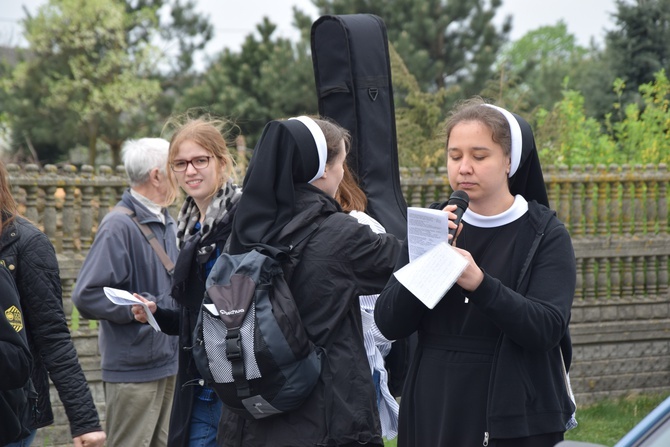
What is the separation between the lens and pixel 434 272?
9.41ft

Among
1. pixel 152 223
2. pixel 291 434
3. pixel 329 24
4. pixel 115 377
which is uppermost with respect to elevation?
pixel 329 24

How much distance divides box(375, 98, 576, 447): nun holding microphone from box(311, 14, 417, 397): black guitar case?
1.44 meters

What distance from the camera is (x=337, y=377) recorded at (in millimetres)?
3443

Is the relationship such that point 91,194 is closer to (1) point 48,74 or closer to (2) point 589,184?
(2) point 589,184

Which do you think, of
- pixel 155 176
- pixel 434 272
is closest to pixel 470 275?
pixel 434 272

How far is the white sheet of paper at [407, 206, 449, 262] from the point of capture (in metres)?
2.85

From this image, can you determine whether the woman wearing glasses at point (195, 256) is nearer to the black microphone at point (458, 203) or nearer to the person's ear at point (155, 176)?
the person's ear at point (155, 176)

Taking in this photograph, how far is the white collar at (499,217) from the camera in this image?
10.3ft

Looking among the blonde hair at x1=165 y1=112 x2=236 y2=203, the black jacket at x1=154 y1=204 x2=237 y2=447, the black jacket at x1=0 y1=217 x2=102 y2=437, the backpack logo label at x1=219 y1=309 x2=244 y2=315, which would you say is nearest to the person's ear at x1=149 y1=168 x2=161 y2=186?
the blonde hair at x1=165 y1=112 x2=236 y2=203

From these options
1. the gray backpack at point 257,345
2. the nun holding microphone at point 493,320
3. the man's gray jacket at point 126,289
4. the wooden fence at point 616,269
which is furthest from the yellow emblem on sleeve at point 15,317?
the wooden fence at point 616,269

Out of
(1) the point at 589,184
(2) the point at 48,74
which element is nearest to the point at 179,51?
(2) the point at 48,74

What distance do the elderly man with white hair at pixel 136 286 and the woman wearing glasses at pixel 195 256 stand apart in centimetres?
87

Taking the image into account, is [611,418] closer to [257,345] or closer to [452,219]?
[257,345]

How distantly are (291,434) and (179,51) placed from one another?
3938cm
